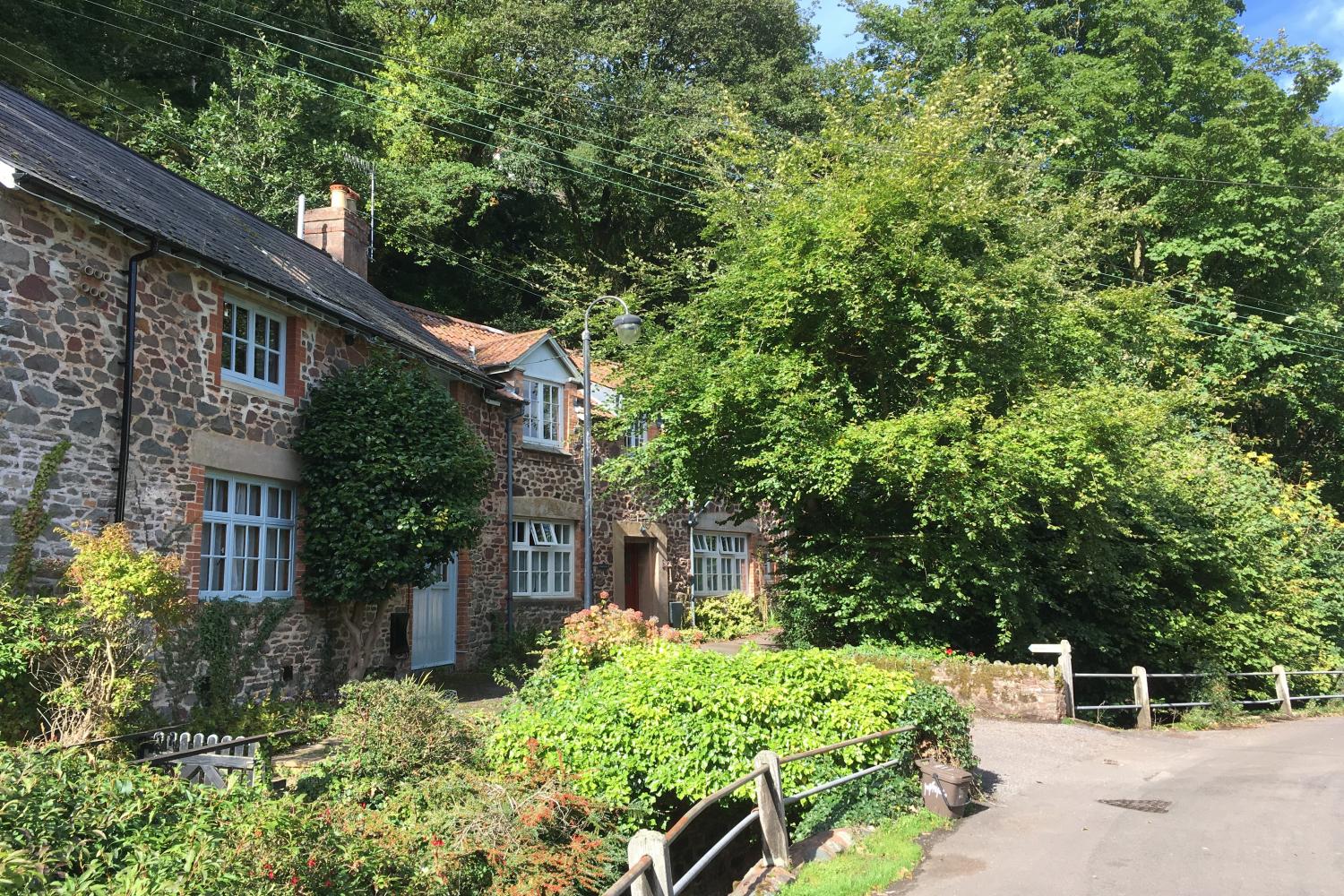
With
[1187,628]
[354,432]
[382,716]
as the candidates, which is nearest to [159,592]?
[382,716]

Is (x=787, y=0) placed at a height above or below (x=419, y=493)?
above

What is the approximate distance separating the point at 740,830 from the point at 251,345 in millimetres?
9109

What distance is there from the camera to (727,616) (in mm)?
23672

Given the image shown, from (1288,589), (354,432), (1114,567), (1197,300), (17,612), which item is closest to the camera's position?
(17,612)

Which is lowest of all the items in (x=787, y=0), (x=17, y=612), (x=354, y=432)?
(x=17, y=612)

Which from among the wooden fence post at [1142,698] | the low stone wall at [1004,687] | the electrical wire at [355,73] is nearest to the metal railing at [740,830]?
the low stone wall at [1004,687]

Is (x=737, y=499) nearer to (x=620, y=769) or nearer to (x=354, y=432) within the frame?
(x=354, y=432)

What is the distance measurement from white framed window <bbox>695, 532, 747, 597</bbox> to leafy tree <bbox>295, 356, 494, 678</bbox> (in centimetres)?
1161

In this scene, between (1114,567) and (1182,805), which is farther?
(1114,567)

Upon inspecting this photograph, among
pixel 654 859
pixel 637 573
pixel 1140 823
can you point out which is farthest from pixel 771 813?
pixel 637 573

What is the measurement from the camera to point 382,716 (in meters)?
7.80

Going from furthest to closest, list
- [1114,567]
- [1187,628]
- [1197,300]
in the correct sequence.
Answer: [1197,300] → [1187,628] → [1114,567]

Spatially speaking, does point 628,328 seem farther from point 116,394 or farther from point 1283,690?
point 1283,690

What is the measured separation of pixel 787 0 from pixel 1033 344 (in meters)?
22.1
